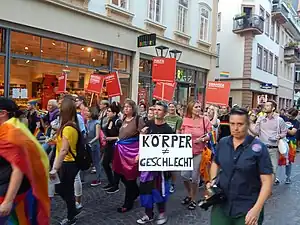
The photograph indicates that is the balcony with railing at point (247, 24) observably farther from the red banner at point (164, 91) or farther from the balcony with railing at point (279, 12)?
the red banner at point (164, 91)

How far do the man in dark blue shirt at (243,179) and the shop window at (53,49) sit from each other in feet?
31.6

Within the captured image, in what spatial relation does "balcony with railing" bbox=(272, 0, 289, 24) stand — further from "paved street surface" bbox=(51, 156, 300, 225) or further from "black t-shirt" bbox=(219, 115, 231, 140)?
"paved street surface" bbox=(51, 156, 300, 225)

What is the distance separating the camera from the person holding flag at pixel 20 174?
2.99 metres

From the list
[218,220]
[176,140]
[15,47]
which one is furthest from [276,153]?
[15,47]

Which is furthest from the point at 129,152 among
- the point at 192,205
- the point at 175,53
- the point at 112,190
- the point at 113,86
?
the point at 175,53

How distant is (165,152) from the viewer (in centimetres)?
531

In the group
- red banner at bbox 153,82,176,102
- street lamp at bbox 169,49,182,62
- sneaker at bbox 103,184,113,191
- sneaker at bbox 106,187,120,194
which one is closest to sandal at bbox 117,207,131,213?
sneaker at bbox 106,187,120,194

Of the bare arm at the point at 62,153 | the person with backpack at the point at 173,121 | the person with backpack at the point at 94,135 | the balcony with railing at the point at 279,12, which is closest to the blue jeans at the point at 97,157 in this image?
the person with backpack at the point at 94,135

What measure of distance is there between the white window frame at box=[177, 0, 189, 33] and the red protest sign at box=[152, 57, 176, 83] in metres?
6.56

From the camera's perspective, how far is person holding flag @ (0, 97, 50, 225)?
9.82ft

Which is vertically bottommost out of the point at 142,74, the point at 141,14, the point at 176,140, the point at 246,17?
the point at 176,140

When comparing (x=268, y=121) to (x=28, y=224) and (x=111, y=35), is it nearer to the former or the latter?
(x=28, y=224)

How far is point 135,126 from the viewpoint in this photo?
5.89 metres

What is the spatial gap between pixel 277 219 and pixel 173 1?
1361 centimetres
